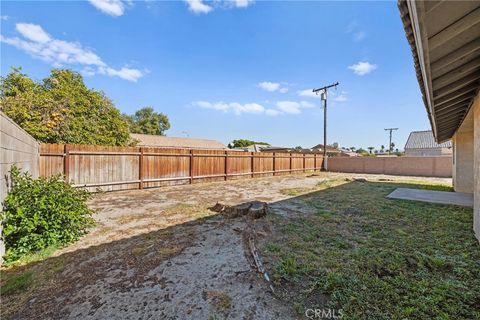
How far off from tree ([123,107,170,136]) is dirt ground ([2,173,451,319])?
109ft

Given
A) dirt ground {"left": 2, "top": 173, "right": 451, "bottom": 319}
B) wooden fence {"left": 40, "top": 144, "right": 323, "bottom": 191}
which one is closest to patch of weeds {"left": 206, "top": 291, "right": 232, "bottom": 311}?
dirt ground {"left": 2, "top": 173, "right": 451, "bottom": 319}

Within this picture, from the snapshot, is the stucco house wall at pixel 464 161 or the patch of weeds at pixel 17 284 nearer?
the patch of weeds at pixel 17 284

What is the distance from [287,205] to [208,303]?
4.13 m

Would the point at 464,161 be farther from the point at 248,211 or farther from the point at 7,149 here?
the point at 7,149

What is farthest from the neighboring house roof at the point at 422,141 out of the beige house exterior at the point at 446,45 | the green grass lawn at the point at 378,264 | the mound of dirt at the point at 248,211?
the mound of dirt at the point at 248,211

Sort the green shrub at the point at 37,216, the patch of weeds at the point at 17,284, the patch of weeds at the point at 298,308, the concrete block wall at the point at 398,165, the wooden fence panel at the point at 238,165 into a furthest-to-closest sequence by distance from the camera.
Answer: the concrete block wall at the point at 398,165 < the wooden fence panel at the point at 238,165 < the green shrub at the point at 37,216 < the patch of weeds at the point at 17,284 < the patch of weeds at the point at 298,308

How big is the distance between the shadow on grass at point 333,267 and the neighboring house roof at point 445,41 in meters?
2.24

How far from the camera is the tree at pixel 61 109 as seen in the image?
7375mm

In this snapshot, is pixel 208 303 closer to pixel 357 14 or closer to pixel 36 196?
pixel 36 196

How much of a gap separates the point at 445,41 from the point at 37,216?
5135 mm

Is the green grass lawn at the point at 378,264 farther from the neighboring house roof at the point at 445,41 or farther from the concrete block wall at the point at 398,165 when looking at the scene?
the concrete block wall at the point at 398,165

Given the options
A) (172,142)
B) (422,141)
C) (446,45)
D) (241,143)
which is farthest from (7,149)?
(241,143)

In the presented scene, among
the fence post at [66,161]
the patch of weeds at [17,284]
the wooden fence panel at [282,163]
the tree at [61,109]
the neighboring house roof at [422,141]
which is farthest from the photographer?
the neighboring house roof at [422,141]

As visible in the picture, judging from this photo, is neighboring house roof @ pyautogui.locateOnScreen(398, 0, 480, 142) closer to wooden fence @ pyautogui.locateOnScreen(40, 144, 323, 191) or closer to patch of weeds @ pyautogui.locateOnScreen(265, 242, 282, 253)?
patch of weeds @ pyautogui.locateOnScreen(265, 242, 282, 253)
